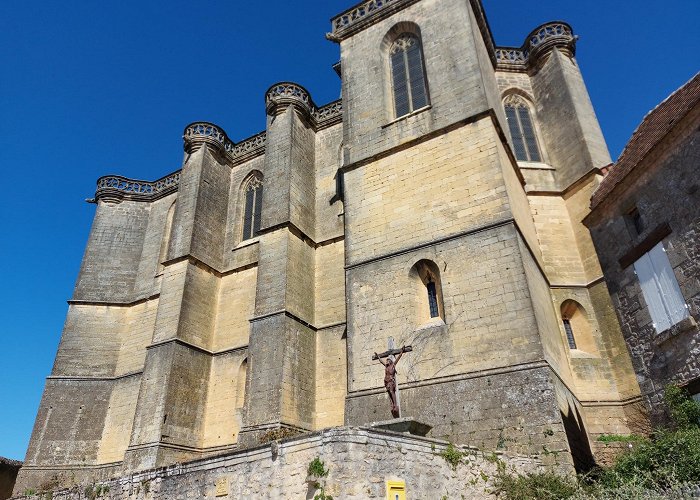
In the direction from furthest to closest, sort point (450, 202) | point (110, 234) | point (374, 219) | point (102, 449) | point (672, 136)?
point (110, 234) < point (102, 449) < point (374, 219) < point (450, 202) < point (672, 136)

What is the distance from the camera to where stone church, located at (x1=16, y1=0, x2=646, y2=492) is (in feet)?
26.9

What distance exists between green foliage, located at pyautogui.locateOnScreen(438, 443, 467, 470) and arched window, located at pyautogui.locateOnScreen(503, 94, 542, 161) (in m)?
8.93

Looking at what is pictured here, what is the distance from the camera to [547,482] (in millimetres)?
6168

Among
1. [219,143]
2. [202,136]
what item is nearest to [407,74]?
[219,143]

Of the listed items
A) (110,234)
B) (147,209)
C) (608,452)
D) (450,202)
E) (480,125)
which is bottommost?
(608,452)

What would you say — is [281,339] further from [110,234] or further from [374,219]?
[110,234]

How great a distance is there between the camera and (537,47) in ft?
46.5

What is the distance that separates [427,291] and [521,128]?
6.81 metres

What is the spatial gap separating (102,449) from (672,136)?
15.3 metres

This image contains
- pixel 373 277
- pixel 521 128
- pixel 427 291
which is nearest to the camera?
pixel 427 291

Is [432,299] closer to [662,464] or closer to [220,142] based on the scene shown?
[662,464]

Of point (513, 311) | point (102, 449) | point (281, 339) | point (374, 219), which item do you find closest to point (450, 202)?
point (374, 219)

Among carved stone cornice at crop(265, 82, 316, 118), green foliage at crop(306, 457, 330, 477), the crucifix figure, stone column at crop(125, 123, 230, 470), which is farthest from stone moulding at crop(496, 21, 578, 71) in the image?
green foliage at crop(306, 457, 330, 477)

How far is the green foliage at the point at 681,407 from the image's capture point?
7.59m
